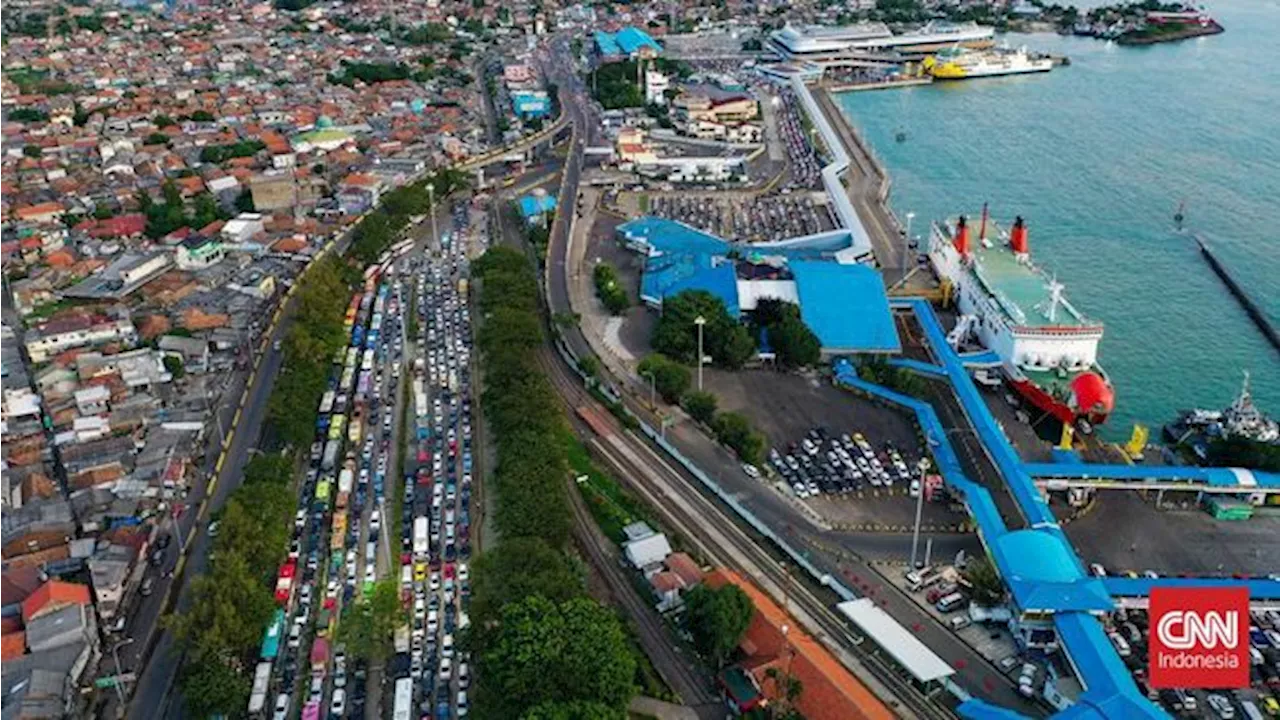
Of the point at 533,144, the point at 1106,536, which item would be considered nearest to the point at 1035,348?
A: the point at 1106,536

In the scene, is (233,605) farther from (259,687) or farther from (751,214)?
(751,214)

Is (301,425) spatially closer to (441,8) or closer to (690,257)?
(690,257)

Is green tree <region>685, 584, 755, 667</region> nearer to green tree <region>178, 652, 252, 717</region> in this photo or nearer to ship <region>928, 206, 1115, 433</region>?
green tree <region>178, 652, 252, 717</region>

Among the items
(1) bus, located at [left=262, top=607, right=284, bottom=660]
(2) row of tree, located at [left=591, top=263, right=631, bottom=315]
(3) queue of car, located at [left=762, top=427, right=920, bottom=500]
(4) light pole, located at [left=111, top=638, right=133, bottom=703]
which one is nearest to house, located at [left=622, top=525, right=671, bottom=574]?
(3) queue of car, located at [left=762, top=427, right=920, bottom=500]

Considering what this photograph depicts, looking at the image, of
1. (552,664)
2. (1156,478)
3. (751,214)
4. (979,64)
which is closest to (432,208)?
(751,214)

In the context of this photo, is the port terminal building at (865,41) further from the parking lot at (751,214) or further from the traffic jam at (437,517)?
the traffic jam at (437,517)
